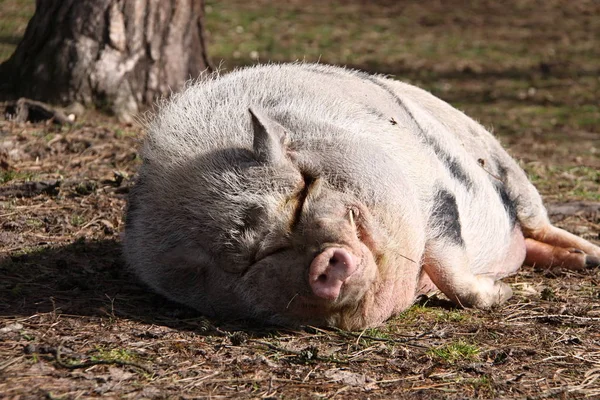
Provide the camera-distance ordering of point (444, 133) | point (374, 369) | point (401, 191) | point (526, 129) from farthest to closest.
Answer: point (526, 129) → point (444, 133) → point (401, 191) → point (374, 369)

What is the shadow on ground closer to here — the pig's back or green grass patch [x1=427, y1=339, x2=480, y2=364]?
the pig's back

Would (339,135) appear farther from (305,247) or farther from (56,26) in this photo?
(56,26)

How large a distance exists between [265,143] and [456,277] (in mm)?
1214

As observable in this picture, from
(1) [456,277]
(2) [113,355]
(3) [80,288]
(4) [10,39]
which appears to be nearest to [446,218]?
(1) [456,277]

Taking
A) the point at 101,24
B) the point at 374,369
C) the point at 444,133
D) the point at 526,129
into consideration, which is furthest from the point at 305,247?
the point at 526,129

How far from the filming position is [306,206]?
143 inches

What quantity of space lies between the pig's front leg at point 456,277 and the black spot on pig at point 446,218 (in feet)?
0.15

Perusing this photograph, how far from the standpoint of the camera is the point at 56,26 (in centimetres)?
720

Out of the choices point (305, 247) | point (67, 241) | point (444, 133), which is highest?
point (444, 133)

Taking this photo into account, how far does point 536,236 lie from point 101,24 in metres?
3.85

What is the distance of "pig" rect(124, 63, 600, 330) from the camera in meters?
3.67

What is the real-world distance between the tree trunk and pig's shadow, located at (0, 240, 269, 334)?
92.5 inches

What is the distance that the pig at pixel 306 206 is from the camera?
12.0 ft

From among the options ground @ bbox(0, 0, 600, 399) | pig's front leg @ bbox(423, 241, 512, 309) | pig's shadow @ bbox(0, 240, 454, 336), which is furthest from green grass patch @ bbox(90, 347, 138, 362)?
pig's front leg @ bbox(423, 241, 512, 309)
